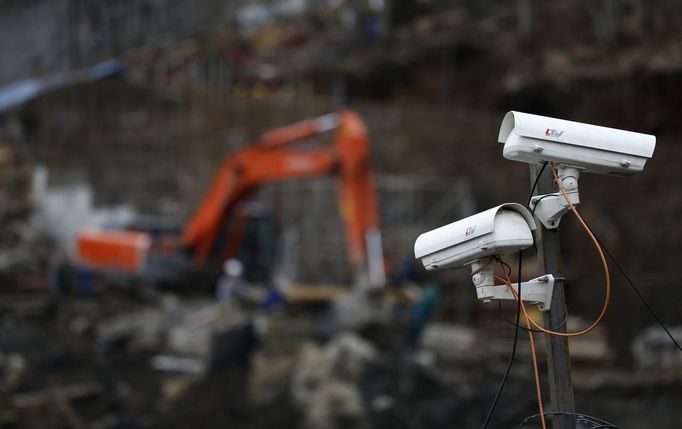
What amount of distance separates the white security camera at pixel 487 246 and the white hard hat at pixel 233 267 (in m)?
10.1

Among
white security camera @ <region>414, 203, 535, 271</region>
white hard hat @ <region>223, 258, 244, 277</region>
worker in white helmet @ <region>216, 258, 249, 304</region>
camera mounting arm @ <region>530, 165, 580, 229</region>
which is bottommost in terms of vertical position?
worker in white helmet @ <region>216, 258, 249, 304</region>

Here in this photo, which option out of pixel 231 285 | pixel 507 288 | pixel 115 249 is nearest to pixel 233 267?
pixel 231 285

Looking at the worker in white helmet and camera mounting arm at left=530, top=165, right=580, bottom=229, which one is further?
the worker in white helmet

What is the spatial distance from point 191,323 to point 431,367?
11.3ft

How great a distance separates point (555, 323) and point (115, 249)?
10.9 m

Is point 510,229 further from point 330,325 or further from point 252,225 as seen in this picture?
point 252,225

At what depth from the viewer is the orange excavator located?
10430 mm

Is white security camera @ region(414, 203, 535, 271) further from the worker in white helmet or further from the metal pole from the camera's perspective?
the worker in white helmet

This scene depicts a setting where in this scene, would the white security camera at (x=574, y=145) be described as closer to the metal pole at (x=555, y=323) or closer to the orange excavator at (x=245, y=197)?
the metal pole at (x=555, y=323)

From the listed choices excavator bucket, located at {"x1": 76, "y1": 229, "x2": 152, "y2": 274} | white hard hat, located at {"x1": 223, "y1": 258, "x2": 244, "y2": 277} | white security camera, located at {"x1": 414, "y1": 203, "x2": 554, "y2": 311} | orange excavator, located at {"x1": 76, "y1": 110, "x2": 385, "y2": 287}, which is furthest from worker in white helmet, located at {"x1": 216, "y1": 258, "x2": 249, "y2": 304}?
white security camera, located at {"x1": 414, "y1": 203, "x2": 554, "y2": 311}

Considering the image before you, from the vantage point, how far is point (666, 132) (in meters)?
16.4

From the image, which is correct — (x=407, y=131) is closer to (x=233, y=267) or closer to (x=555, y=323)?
(x=233, y=267)

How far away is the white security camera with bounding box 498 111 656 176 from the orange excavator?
721 cm

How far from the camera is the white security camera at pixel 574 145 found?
2.75 metres
